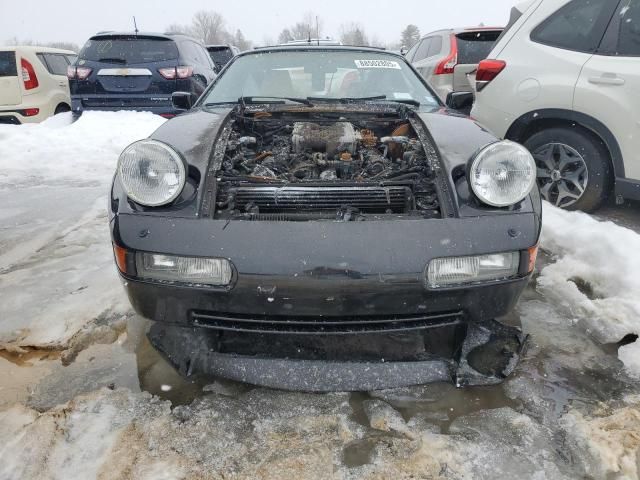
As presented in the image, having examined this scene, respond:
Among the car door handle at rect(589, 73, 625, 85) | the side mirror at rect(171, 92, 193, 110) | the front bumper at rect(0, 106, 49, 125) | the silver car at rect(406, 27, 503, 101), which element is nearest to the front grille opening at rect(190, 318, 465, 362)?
the side mirror at rect(171, 92, 193, 110)

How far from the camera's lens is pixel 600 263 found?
9.75ft

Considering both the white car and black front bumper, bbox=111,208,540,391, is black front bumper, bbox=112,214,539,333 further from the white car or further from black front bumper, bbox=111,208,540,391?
the white car

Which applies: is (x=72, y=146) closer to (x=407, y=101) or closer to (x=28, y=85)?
(x=28, y=85)

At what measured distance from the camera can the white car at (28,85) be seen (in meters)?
7.47

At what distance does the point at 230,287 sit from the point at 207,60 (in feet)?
24.8

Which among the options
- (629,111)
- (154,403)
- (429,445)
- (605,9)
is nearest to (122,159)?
(154,403)

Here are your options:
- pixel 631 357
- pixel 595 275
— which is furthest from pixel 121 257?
pixel 595 275

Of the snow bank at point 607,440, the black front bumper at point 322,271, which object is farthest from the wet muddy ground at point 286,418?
the black front bumper at point 322,271

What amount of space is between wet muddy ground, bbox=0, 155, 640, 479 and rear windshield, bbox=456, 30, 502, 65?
197 inches

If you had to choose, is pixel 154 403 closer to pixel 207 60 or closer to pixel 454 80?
pixel 454 80

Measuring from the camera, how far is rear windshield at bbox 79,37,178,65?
6684 mm

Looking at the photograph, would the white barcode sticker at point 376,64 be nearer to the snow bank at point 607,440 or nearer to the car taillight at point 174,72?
the snow bank at point 607,440

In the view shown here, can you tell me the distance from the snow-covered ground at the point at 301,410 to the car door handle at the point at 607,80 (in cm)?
140

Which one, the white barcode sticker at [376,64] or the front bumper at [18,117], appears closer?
the white barcode sticker at [376,64]
